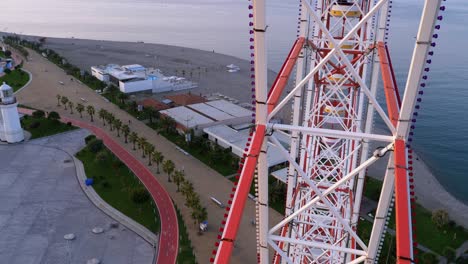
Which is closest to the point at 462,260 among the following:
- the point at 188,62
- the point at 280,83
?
the point at 280,83

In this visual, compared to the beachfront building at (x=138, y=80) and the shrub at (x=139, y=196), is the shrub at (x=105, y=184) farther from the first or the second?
the beachfront building at (x=138, y=80)

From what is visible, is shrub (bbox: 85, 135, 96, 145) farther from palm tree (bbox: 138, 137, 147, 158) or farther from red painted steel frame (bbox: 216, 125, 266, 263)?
red painted steel frame (bbox: 216, 125, 266, 263)

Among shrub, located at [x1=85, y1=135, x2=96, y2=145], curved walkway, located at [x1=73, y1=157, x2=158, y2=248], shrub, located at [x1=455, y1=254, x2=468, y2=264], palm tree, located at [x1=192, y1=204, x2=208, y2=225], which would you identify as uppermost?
shrub, located at [x1=85, y1=135, x2=96, y2=145]

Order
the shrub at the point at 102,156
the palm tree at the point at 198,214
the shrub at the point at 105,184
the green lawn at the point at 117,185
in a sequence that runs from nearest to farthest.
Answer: the palm tree at the point at 198,214
the green lawn at the point at 117,185
the shrub at the point at 105,184
the shrub at the point at 102,156

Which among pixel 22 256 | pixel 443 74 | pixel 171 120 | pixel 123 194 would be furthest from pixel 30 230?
pixel 443 74

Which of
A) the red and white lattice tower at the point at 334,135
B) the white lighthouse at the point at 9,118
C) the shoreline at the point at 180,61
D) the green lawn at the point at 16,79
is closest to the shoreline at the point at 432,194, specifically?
the shoreline at the point at 180,61

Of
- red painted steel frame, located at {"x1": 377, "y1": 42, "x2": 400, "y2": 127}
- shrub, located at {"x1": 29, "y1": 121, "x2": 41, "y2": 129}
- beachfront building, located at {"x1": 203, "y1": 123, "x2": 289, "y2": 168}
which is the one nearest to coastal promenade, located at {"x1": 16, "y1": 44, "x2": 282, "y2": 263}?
beachfront building, located at {"x1": 203, "y1": 123, "x2": 289, "y2": 168}
